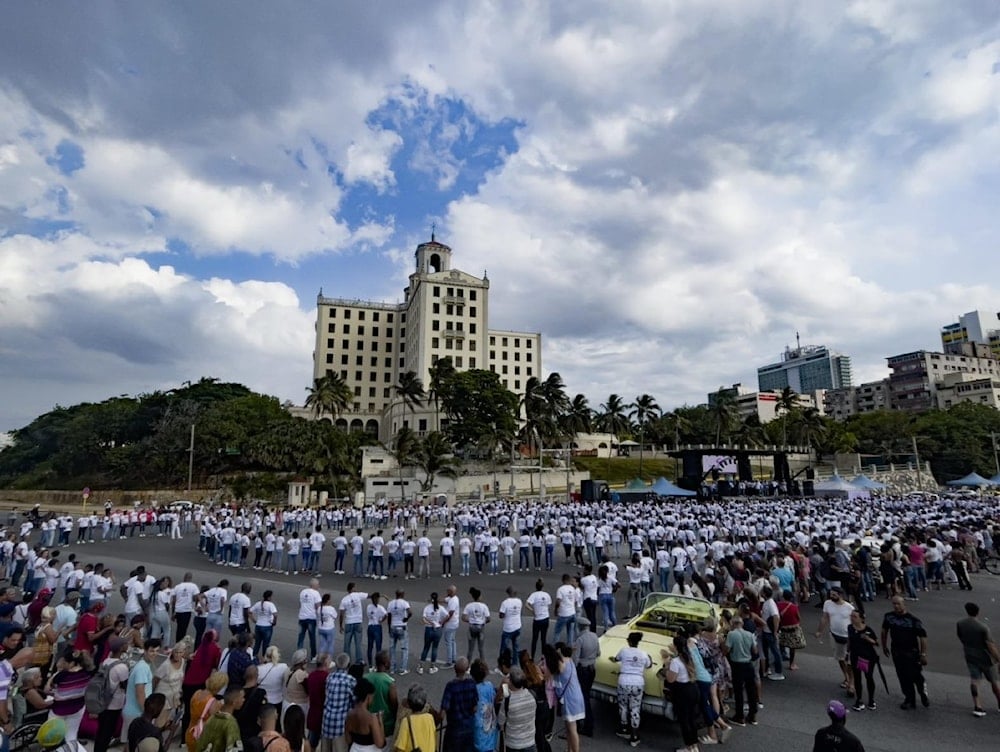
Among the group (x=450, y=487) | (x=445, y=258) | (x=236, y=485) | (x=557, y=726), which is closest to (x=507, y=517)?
(x=557, y=726)

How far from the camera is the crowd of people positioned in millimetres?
5965

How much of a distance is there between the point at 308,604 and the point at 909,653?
9843 mm

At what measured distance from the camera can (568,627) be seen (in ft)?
36.5

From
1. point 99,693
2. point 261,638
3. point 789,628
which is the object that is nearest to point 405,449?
point 261,638

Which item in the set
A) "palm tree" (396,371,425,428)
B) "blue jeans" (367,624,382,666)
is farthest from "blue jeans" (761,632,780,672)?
"palm tree" (396,371,425,428)

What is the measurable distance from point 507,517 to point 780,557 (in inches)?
623

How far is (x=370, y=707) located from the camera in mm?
6219

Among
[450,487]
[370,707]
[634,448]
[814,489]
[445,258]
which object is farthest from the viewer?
[445,258]

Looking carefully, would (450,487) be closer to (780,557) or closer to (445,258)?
(780,557)

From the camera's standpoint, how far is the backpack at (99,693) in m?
6.35

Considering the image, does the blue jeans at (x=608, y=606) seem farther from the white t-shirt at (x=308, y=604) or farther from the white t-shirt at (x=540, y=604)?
the white t-shirt at (x=308, y=604)

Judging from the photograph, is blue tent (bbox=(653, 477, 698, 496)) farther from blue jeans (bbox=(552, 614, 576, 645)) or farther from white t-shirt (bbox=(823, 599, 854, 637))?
white t-shirt (bbox=(823, 599, 854, 637))

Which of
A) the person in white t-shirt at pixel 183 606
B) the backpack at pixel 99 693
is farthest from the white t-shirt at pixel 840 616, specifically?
the person in white t-shirt at pixel 183 606

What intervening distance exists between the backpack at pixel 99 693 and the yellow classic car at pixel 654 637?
630 cm
